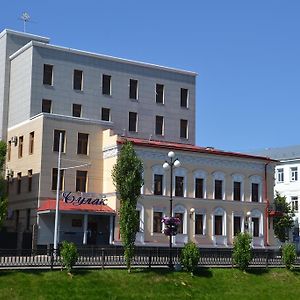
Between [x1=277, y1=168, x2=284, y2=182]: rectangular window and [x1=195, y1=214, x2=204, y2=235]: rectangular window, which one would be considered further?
[x1=277, y1=168, x2=284, y2=182]: rectangular window

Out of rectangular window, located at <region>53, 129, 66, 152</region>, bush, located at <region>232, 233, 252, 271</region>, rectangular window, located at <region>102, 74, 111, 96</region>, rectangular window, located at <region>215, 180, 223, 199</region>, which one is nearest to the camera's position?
bush, located at <region>232, 233, 252, 271</region>

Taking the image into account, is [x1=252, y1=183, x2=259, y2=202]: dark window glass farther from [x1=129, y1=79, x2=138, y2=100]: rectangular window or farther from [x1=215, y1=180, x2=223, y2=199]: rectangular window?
[x1=129, y1=79, x2=138, y2=100]: rectangular window

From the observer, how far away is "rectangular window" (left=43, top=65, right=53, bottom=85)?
181ft

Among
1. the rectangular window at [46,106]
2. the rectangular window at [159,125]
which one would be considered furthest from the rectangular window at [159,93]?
the rectangular window at [46,106]

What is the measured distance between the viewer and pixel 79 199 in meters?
49.1

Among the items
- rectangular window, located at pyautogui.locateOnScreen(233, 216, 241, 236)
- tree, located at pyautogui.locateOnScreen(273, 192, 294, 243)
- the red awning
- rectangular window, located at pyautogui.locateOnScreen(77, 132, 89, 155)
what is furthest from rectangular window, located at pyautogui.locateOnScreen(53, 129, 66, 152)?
tree, located at pyautogui.locateOnScreen(273, 192, 294, 243)

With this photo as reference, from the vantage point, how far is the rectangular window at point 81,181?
51.2m

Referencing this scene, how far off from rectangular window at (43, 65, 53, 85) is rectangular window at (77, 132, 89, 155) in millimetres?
6616

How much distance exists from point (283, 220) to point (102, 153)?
26.4m

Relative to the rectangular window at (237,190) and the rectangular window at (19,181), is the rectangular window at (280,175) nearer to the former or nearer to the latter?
the rectangular window at (237,190)

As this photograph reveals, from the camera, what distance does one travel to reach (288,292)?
36.6 meters

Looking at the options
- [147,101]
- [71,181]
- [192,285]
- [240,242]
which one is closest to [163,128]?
[147,101]

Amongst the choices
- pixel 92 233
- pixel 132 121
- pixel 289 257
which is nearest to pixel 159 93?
pixel 132 121

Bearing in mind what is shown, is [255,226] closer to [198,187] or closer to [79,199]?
[198,187]
